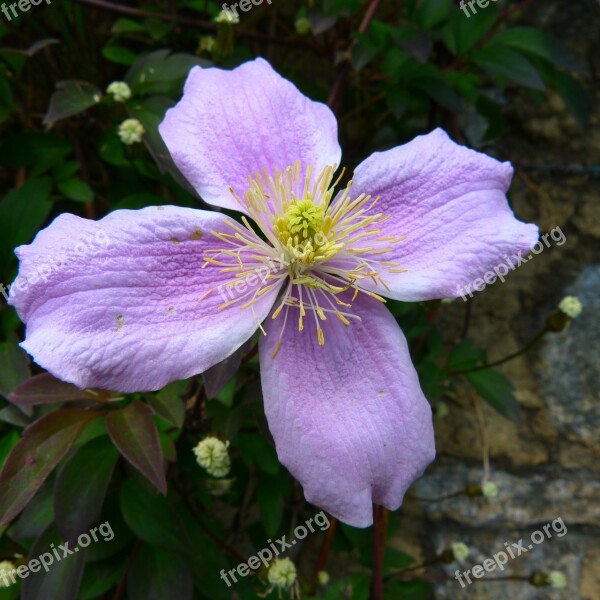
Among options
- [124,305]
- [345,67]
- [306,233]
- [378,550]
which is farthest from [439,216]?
[378,550]

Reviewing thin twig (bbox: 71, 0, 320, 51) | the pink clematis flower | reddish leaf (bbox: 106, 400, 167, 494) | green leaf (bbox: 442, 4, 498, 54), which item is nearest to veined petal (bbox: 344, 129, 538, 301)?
the pink clematis flower

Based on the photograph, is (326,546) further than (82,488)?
Yes

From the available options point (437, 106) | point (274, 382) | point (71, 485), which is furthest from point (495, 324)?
point (71, 485)

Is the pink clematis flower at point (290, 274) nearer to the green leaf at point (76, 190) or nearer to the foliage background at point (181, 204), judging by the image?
the foliage background at point (181, 204)

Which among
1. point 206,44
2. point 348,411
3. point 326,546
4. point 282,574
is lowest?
point 326,546

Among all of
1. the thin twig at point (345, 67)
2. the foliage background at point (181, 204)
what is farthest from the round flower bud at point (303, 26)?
the thin twig at point (345, 67)

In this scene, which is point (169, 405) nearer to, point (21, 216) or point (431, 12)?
point (21, 216)

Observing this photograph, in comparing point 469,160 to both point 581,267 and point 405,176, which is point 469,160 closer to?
point 405,176
